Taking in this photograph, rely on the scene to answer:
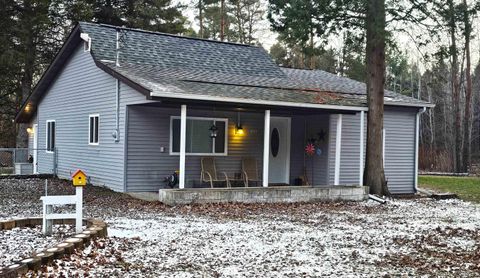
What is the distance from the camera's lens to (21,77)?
985 inches

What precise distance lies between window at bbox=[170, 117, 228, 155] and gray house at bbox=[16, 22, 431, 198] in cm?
3

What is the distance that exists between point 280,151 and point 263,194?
365cm

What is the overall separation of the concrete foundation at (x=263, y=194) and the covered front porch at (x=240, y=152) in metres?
0.02

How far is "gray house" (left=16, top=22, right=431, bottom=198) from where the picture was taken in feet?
42.1

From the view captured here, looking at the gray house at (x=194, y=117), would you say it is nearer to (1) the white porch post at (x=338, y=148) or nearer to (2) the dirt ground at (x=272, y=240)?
(1) the white porch post at (x=338, y=148)

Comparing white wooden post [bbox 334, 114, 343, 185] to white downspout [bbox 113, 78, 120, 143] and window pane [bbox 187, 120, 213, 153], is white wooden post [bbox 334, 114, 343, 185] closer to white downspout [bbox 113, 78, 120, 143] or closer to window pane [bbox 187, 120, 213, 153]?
window pane [bbox 187, 120, 213, 153]

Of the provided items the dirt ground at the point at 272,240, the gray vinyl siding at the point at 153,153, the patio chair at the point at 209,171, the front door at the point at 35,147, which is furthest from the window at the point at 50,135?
the patio chair at the point at 209,171

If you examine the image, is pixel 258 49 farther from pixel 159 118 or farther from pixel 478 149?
pixel 478 149

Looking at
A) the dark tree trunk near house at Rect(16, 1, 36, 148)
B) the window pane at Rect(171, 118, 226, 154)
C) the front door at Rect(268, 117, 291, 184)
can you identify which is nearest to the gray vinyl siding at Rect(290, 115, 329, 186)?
the front door at Rect(268, 117, 291, 184)

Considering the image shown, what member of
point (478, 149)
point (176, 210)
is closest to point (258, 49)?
point (176, 210)

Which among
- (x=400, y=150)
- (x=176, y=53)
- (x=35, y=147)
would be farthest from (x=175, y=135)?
(x=35, y=147)

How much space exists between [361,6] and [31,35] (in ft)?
48.9

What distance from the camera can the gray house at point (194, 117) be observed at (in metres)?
12.8

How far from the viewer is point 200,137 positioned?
13.9 m
